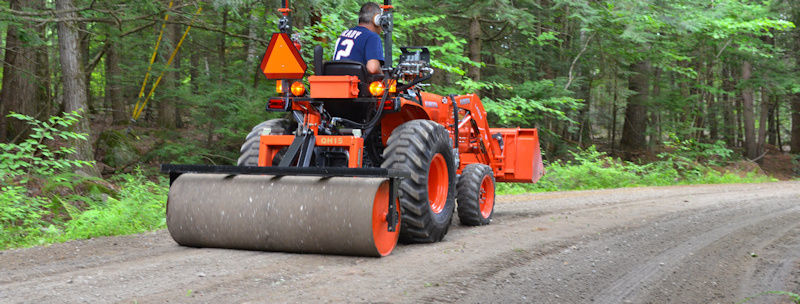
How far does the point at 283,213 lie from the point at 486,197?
3196 millimetres

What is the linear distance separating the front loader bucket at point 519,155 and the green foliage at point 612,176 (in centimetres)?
388

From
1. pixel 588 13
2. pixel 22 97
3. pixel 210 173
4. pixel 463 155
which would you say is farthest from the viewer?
pixel 588 13

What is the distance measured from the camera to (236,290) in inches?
144

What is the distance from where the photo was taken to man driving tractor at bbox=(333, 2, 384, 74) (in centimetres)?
569

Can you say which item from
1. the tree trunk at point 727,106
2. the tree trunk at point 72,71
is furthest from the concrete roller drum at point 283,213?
the tree trunk at point 727,106

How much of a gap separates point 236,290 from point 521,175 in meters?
5.54

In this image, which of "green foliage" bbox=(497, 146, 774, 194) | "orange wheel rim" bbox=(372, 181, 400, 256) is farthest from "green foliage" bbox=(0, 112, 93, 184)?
"green foliage" bbox=(497, 146, 774, 194)

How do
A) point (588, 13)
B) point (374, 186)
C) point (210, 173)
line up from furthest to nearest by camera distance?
point (588, 13)
point (210, 173)
point (374, 186)

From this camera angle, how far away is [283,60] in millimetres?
5738

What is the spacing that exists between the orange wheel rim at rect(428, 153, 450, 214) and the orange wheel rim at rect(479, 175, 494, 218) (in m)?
1.31

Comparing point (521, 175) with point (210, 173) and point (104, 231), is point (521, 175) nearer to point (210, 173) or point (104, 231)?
point (210, 173)

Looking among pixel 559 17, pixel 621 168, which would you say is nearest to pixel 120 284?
pixel 621 168

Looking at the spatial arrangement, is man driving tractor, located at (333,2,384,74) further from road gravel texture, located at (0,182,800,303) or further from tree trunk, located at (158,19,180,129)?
tree trunk, located at (158,19,180,129)

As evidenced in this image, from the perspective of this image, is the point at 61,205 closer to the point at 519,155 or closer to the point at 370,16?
the point at 370,16
